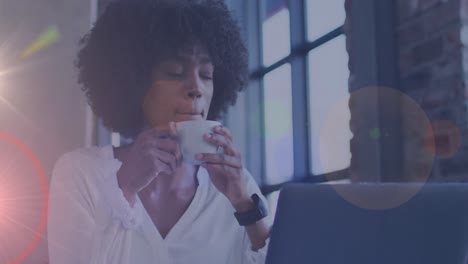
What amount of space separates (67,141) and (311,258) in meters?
2.34

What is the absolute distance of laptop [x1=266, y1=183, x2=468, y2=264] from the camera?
0.68m

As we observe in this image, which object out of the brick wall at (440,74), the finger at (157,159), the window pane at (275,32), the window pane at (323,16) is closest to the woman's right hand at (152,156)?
the finger at (157,159)

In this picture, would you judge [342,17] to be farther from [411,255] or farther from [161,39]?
[411,255]

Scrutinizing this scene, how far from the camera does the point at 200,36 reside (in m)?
1.33

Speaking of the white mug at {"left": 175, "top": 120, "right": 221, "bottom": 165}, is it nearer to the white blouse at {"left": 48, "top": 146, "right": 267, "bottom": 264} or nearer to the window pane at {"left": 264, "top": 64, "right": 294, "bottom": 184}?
the white blouse at {"left": 48, "top": 146, "right": 267, "bottom": 264}

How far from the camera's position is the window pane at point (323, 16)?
81.4 inches

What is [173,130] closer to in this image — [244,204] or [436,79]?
[244,204]

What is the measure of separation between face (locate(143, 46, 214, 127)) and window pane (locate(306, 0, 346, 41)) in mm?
899

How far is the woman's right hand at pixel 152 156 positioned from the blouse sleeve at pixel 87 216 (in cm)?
5

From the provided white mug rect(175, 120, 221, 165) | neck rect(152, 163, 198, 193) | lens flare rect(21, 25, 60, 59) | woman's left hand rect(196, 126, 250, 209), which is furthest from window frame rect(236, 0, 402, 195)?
lens flare rect(21, 25, 60, 59)

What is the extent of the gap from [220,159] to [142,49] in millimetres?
492

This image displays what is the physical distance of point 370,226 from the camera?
754 millimetres

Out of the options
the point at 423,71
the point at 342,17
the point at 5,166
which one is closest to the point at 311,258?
the point at 423,71

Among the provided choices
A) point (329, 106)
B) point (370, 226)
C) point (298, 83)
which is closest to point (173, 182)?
point (370, 226)
